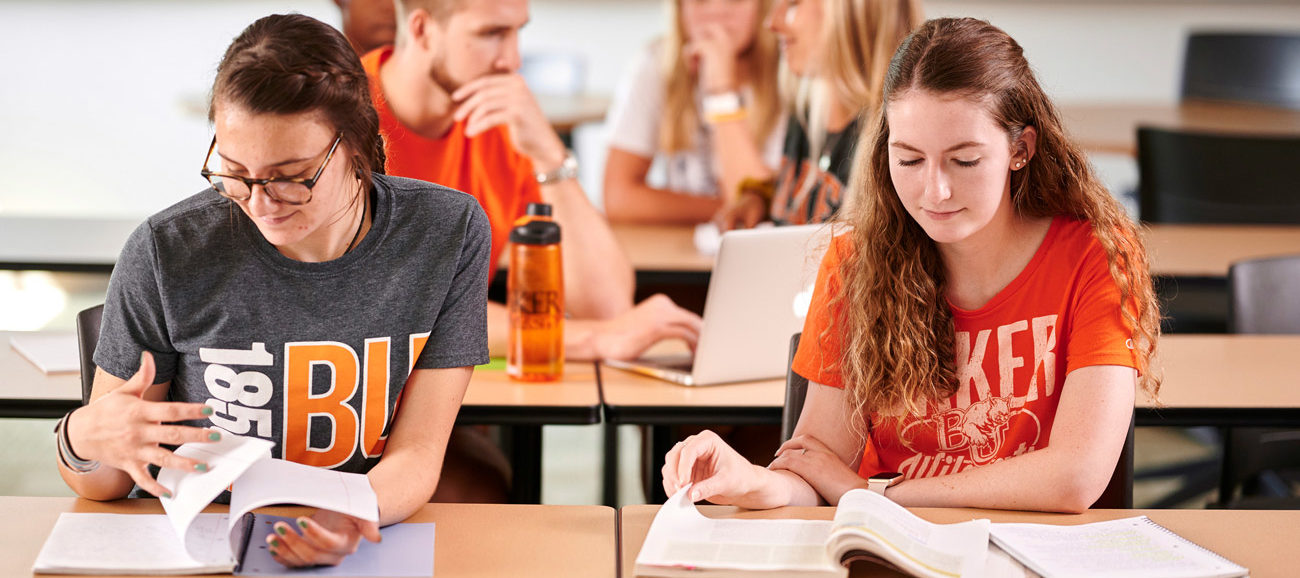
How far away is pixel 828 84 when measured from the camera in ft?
7.99

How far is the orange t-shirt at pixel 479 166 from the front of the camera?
7.00 feet

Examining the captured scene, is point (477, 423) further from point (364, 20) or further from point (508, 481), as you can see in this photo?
point (364, 20)

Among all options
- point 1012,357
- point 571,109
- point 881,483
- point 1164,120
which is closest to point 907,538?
point 881,483

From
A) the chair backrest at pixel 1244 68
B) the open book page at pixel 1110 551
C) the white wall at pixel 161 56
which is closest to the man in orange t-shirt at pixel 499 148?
the open book page at pixel 1110 551

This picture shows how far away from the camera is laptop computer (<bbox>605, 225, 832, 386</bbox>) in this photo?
178cm

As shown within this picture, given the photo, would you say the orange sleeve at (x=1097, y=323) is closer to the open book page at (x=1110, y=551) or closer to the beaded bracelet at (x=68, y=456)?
the open book page at (x=1110, y=551)

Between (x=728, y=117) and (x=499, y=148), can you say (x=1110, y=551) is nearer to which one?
(x=499, y=148)

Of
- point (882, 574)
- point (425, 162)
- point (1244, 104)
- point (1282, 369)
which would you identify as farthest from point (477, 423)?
point (1244, 104)

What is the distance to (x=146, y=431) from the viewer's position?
118 centimetres

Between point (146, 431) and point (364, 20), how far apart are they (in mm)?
1461

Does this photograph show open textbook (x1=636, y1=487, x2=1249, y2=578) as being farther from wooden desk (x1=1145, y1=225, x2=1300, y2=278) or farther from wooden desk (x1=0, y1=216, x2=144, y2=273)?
wooden desk (x1=0, y1=216, x2=144, y2=273)

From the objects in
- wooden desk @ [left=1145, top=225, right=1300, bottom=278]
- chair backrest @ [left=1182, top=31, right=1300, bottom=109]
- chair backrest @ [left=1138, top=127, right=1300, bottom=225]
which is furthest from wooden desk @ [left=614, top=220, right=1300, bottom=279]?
chair backrest @ [left=1182, top=31, right=1300, bottom=109]

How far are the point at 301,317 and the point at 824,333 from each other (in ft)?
2.03

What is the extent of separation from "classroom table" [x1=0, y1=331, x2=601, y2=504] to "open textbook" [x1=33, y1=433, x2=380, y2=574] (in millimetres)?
513
